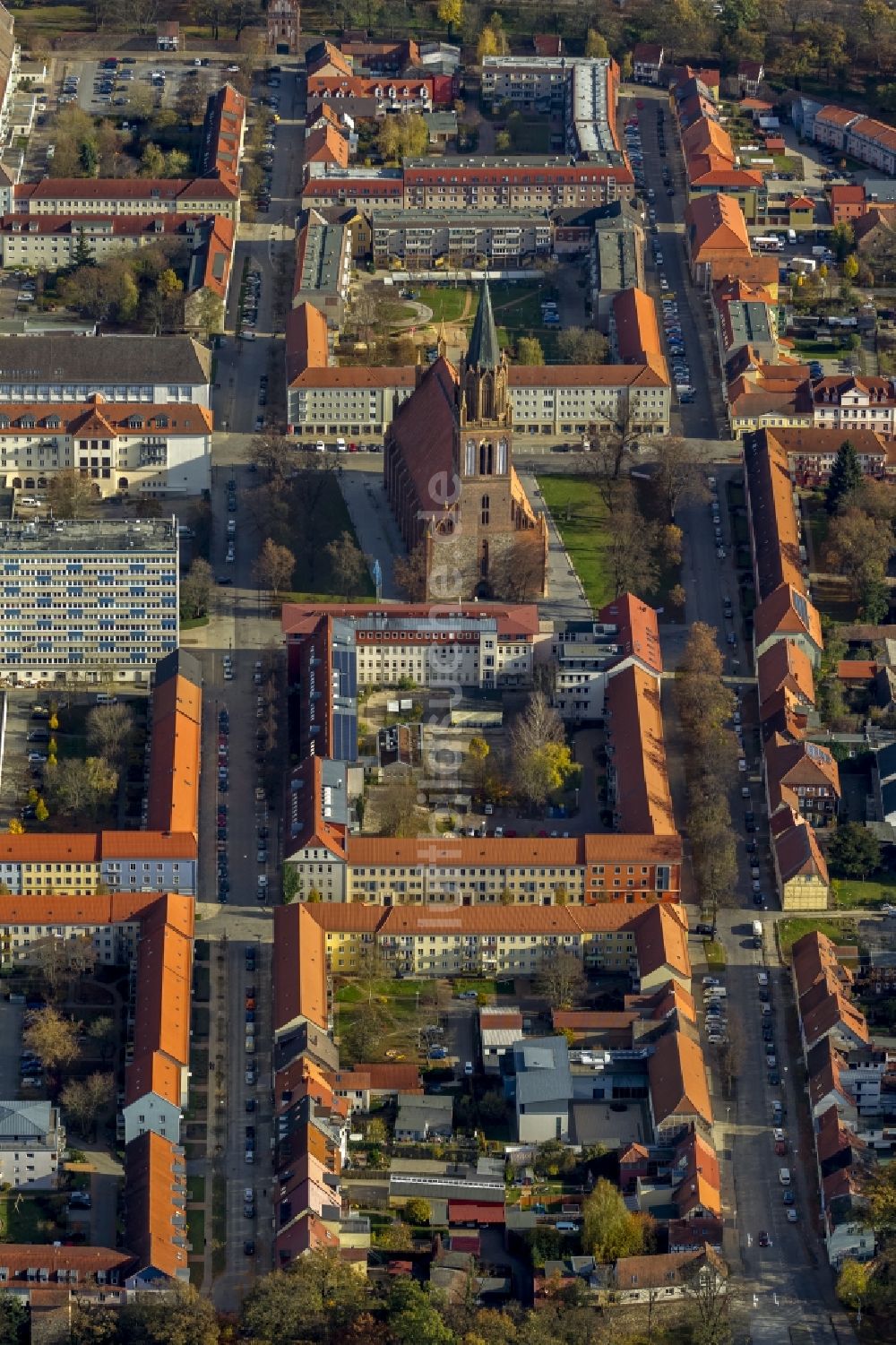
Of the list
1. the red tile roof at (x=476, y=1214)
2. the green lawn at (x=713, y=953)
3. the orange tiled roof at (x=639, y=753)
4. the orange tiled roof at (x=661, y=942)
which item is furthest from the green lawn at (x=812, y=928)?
the red tile roof at (x=476, y=1214)

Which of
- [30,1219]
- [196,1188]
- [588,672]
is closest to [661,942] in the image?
[588,672]

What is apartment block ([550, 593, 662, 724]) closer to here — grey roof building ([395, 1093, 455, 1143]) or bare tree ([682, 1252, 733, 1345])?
grey roof building ([395, 1093, 455, 1143])

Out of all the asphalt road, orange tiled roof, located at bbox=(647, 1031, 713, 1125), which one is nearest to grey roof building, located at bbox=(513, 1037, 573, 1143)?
orange tiled roof, located at bbox=(647, 1031, 713, 1125)

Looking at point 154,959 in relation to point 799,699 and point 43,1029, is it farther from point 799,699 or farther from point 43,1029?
point 799,699

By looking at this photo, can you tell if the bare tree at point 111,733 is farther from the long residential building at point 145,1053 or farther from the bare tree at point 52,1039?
the bare tree at point 52,1039

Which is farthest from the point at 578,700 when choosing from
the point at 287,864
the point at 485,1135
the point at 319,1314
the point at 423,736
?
the point at 319,1314

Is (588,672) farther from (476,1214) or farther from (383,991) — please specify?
(476,1214)
